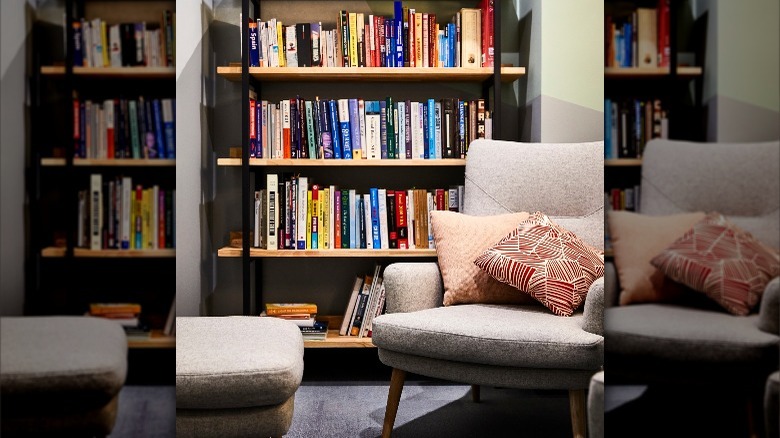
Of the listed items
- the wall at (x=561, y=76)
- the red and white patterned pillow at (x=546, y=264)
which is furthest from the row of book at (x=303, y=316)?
the wall at (x=561, y=76)

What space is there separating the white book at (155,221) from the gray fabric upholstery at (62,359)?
0.02 m

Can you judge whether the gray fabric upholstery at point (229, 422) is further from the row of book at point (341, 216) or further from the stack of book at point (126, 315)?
the row of book at point (341, 216)

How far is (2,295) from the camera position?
0.16 m

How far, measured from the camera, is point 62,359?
16 centimetres

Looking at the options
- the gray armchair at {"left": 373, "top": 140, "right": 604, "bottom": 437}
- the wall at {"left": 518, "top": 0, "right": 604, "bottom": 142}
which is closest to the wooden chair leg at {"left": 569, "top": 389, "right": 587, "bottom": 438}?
the gray armchair at {"left": 373, "top": 140, "right": 604, "bottom": 437}

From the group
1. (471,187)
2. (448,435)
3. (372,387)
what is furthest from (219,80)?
(448,435)

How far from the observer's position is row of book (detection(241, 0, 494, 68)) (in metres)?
2.49

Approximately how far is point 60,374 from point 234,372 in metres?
1.10

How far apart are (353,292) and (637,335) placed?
241 centimetres

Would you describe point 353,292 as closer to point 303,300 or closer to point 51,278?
point 303,300

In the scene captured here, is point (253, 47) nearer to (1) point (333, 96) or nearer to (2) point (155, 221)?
(1) point (333, 96)

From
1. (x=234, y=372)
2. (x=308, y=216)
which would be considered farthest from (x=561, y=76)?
(x=234, y=372)

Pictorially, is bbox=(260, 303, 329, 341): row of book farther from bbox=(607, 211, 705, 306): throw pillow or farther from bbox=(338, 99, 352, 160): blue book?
bbox=(607, 211, 705, 306): throw pillow

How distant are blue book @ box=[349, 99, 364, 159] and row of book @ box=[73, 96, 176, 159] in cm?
233
